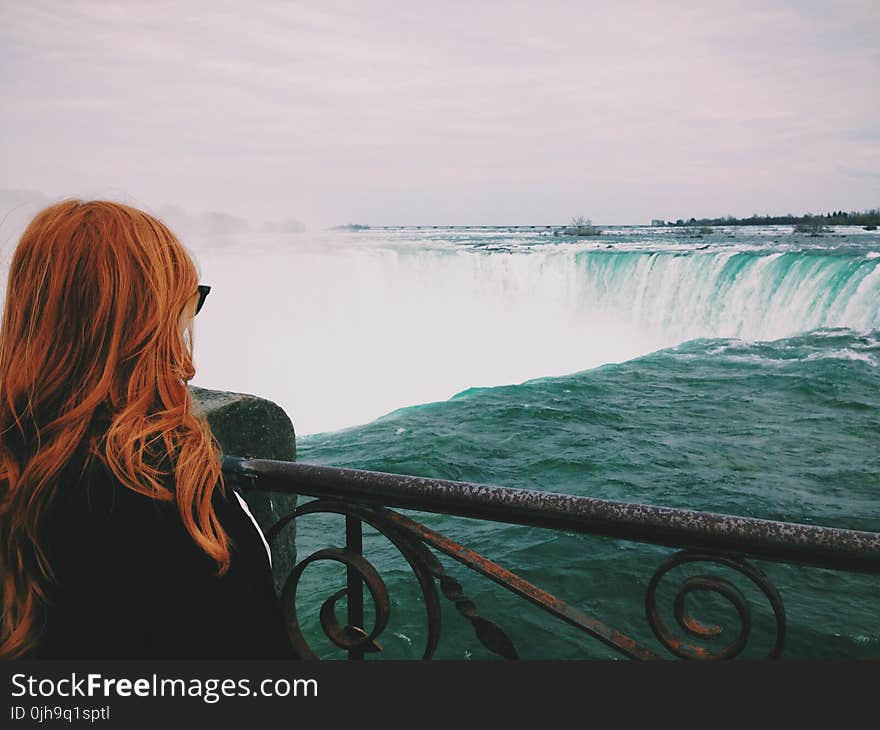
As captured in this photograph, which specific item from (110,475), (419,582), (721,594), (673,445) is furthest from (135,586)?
(673,445)

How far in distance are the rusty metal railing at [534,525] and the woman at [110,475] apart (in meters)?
0.39

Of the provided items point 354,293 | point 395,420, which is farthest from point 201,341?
point 395,420

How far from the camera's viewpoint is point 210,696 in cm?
127

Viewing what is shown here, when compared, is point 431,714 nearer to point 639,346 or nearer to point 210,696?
point 210,696

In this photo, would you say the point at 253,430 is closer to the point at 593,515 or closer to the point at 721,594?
the point at 593,515

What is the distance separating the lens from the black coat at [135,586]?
1158mm

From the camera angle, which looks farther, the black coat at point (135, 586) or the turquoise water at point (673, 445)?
the turquoise water at point (673, 445)

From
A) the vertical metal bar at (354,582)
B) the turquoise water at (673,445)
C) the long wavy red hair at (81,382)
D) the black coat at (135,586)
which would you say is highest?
the long wavy red hair at (81,382)

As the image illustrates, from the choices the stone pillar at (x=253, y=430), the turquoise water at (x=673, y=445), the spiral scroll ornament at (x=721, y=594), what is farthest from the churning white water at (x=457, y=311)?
the spiral scroll ornament at (x=721, y=594)

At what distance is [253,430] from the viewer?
8.25ft

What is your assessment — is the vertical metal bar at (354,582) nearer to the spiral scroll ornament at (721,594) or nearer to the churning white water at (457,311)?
the spiral scroll ornament at (721,594)

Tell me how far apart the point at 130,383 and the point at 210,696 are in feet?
1.85

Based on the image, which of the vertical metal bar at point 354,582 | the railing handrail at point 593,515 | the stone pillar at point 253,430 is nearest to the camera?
the railing handrail at point 593,515

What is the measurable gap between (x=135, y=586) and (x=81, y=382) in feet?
1.17
